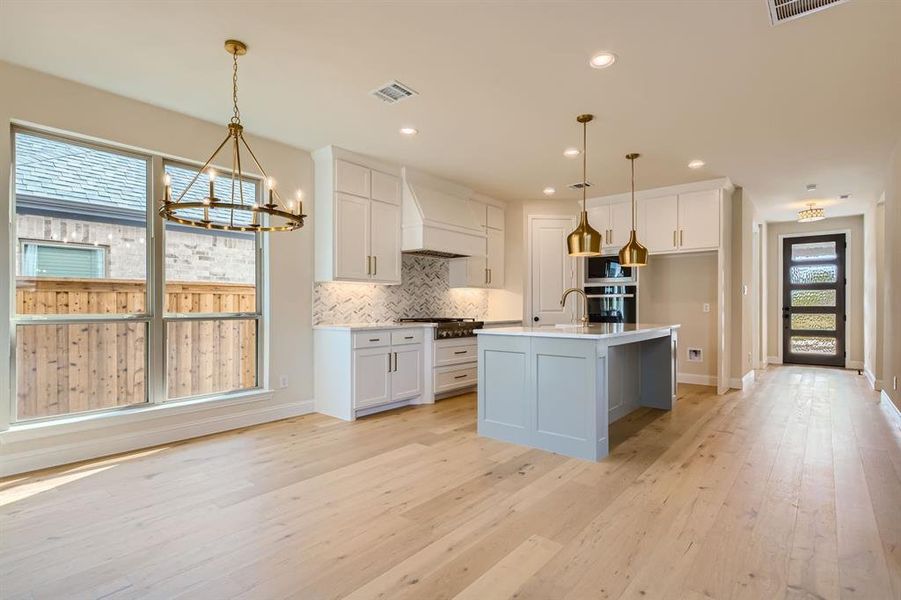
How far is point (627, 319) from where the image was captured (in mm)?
Result: 6754

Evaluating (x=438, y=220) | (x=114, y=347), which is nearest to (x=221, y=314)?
(x=114, y=347)

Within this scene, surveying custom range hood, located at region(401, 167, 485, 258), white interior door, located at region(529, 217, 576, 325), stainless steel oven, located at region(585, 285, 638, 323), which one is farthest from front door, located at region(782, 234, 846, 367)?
custom range hood, located at region(401, 167, 485, 258)

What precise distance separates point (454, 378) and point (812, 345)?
6.97m

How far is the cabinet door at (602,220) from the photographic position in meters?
6.70

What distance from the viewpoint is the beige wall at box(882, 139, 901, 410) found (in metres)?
4.41

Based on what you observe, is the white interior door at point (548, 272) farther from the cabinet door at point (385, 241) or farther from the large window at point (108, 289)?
the large window at point (108, 289)

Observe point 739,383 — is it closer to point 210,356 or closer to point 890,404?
point 890,404

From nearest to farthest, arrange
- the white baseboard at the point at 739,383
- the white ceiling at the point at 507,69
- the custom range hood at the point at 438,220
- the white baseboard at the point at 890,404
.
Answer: the white ceiling at the point at 507,69 → the white baseboard at the point at 890,404 → the custom range hood at the point at 438,220 → the white baseboard at the point at 739,383

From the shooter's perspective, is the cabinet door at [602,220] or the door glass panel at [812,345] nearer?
the cabinet door at [602,220]

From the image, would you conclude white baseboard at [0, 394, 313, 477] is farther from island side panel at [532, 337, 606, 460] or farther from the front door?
the front door

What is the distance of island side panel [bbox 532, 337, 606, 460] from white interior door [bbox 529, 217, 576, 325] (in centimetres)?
345

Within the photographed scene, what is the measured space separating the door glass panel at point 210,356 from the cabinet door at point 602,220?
4.77m

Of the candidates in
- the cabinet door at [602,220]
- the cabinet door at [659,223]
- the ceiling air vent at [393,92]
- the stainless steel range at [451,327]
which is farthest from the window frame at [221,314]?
the cabinet door at [659,223]

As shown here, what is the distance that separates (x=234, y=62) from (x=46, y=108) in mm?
1420
